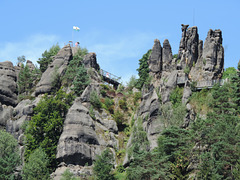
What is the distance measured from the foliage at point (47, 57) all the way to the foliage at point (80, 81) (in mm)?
11431

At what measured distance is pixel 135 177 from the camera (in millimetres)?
47562

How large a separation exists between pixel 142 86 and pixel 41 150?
22531mm

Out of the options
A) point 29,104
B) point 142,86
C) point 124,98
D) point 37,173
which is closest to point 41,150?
point 37,173

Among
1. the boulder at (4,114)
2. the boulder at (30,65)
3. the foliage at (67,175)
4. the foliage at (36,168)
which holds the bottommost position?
the foliage at (67,175)

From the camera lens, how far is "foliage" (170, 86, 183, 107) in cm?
5922

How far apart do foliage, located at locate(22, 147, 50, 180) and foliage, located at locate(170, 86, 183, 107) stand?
18.4 m

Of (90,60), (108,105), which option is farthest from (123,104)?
(90,60)

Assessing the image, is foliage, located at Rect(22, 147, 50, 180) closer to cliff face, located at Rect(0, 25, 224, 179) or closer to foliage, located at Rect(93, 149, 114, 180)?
cliff face, located at Rect(0, 25, 224, 179)

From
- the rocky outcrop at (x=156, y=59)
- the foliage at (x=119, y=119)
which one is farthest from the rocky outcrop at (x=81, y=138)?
the rocky outcrop at (x=156, y=59)

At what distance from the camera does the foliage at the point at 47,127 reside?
57.6 meters

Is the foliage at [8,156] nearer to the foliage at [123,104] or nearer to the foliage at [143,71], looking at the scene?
the foliage at [123,104]

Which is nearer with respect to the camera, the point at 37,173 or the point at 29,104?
the point at 37,173

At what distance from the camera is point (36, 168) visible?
2092 inches

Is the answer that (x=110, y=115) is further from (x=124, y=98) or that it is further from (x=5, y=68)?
(x=5, y=68)
